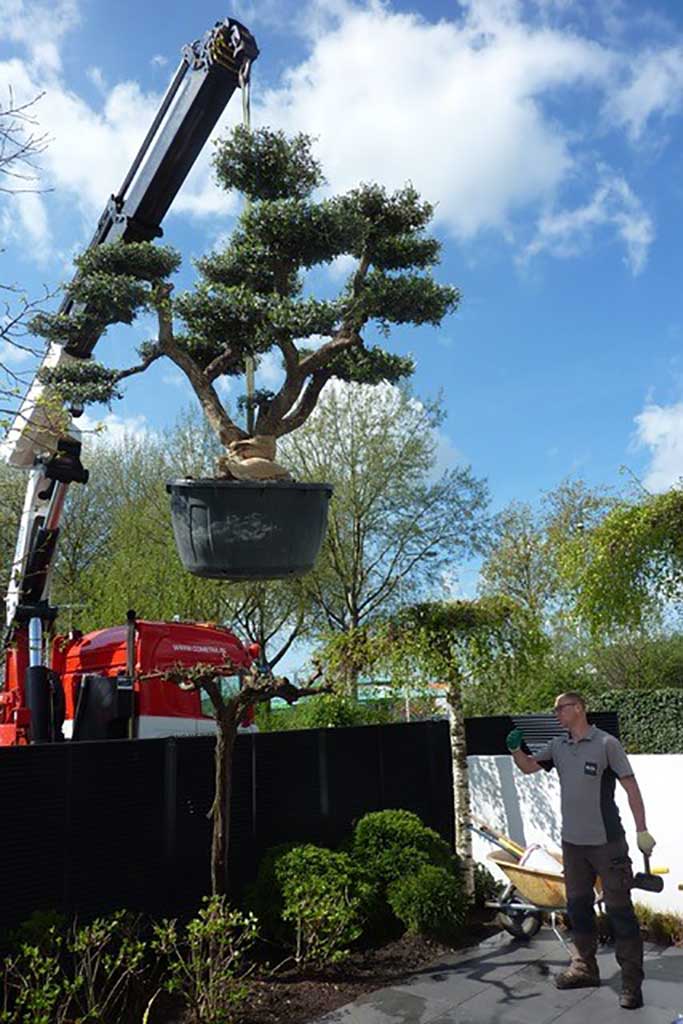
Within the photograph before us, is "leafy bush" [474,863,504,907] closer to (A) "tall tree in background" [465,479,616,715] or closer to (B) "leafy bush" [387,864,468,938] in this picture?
(B) "leafy bush" [387,864,468,938]

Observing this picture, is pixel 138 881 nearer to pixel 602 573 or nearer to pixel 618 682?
pixel 602 573

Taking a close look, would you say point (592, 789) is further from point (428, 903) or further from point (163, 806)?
point (163, 806)

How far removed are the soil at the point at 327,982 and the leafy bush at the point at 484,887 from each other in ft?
2.65

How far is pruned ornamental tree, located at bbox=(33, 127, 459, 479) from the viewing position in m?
5.42

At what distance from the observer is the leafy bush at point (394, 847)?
639 centimetres

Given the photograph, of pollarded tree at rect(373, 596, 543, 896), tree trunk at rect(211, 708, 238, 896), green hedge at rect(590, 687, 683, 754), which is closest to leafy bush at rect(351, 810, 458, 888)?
pollarded tree at rect(373, 596, 543, 896)

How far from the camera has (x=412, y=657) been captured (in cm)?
793

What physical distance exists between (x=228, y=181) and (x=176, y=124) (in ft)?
4.96

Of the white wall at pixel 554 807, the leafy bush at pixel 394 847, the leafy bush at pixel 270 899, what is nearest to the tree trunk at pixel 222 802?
the leafy bush at pixel 270 899

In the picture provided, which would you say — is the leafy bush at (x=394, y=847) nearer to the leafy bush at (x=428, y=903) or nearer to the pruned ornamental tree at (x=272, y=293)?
the leafy bush at (x=428, y=903)

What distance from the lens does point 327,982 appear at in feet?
17.9

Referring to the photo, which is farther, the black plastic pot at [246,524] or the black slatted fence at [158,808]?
the black slatted fence at [158,808]

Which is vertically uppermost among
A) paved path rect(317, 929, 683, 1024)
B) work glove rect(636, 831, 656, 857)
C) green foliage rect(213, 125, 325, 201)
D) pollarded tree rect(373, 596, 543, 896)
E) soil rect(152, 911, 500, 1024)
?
green foliage rect(213, 125, 325, 201)

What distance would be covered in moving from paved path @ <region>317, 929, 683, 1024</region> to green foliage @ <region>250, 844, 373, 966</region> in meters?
0.42
